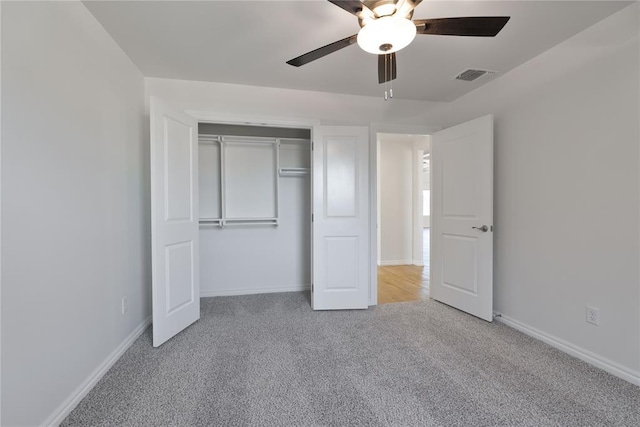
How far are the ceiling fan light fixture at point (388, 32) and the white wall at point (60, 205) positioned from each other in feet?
5.25

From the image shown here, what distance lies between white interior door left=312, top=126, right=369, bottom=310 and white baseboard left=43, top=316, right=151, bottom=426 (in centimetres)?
170

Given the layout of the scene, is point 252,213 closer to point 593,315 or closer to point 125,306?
point 125,306

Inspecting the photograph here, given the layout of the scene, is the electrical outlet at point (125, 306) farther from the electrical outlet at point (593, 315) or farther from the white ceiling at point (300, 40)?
the electrical outlet at point (593, 315)

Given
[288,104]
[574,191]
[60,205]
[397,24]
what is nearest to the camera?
[397,24]

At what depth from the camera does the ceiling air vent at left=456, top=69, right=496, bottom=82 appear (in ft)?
8.90

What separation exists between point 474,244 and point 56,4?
3596mm

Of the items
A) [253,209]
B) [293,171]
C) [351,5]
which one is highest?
[351,5]

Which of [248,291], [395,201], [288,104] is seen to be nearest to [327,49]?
[288,104]

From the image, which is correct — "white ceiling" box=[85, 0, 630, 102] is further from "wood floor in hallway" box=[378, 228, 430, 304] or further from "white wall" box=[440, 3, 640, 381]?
"wood floor in hallway" box=[378, 228, 430, 304]

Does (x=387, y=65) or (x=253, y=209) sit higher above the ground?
(x=387, y=65)

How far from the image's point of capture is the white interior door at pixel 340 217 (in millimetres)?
3129

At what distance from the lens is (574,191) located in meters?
2.18

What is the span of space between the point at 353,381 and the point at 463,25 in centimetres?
214

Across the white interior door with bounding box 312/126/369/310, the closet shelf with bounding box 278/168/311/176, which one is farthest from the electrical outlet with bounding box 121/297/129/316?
the closet shelf with bounding box 278/168/311/176
